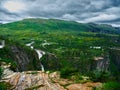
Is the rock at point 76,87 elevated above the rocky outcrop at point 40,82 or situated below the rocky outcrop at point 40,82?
below

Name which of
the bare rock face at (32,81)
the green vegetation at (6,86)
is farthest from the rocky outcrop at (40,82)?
the green vegetation at (6,86)

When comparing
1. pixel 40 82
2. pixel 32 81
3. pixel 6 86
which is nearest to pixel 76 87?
pixel 40 82

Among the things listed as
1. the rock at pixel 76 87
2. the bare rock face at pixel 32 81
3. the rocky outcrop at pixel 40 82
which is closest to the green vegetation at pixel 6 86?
the rocky outcrop at pixel 40 82

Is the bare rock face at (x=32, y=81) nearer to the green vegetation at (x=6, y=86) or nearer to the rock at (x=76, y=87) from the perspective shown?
the green vegetation at (x=6, y=86)

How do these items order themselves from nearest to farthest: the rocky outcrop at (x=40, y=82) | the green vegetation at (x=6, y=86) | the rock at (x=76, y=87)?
the green vegetation at (x=6, y=86) < the rock at (x=76, y=87) < the rocky outcrop at (x=40, y=82)

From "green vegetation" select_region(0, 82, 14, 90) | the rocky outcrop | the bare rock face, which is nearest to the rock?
the rocky outcrop

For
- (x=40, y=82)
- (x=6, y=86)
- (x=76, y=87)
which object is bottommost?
(x=76, y=87)

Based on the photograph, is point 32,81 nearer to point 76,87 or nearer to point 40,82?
point 40,82

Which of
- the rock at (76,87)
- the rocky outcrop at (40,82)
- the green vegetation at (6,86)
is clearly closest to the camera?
the green vegetation at (6,86)

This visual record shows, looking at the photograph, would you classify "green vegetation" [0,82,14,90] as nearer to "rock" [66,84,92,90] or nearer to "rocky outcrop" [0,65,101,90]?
"rocky outcrop" [0,65,101,90]

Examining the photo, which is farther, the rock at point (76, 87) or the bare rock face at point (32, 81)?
the bare rock face at point (32, 81)

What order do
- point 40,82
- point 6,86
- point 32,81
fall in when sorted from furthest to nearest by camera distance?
point 32,81 → point 40,82 → point 6,86

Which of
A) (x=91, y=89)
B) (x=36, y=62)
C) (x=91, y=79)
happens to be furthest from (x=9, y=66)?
(x=36, y=62)
